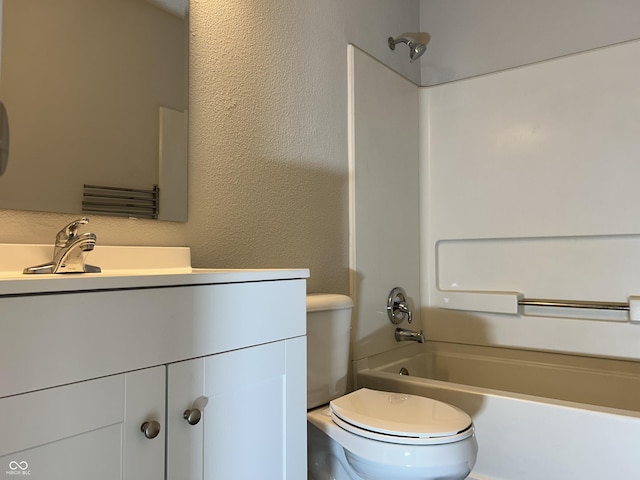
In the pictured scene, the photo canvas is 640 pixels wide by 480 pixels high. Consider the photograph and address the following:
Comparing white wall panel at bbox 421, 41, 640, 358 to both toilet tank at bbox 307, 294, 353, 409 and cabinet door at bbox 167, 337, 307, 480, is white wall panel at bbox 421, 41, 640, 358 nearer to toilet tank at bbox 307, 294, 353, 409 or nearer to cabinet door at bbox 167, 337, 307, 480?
toilet tank at bbox 307, 294, 353, 409

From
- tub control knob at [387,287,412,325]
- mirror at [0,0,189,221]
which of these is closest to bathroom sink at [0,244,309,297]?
mirror at [0,0,189,221]

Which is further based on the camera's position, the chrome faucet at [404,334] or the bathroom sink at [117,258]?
the chrome faucet at [404,334]

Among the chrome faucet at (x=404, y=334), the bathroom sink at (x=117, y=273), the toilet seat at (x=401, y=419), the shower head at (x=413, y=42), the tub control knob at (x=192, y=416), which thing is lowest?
the toilet seat at (x=401, y=419)

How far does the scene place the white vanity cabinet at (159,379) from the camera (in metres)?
0.68

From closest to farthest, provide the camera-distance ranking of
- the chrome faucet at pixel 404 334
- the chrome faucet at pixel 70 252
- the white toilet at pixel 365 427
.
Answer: the chrome faucet at pixel 70 252, the white toilet at pixel 365 427, the chrome faucet at pixel 404 334

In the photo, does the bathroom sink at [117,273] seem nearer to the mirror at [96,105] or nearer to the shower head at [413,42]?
the mirror at [96,105]

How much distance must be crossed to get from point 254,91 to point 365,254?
81cm

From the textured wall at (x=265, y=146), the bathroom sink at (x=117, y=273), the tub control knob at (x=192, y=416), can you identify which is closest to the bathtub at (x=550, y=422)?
the textured wall at (x=265, y=146)

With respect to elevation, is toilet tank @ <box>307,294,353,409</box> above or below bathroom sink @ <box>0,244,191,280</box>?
below

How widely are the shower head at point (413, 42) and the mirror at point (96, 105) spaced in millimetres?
1143

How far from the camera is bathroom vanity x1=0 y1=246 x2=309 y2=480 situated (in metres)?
0.68

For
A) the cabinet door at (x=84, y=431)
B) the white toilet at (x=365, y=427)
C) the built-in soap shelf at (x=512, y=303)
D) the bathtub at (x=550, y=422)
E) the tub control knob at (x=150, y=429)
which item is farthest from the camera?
the built-in soap shelf at (x=512, y=303)

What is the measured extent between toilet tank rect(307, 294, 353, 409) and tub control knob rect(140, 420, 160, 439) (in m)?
0.67

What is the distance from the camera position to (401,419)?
4.11 feet
